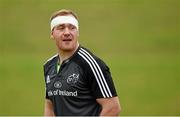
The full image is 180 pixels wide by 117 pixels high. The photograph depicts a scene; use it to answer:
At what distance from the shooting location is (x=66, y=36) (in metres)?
7.07

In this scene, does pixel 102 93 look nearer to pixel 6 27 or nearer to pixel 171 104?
pixel 171 104

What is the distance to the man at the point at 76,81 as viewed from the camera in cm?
689

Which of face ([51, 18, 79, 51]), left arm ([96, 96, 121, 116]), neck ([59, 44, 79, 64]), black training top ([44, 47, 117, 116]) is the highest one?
face ([51, 18, 79, 51])

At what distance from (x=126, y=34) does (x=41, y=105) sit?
32.7 ft

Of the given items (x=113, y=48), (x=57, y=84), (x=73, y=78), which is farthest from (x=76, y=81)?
(x=113, y=48)

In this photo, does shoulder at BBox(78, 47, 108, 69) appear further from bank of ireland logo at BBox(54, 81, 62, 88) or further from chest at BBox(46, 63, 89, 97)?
bank of ireland logo at BBox(54, 81, 62, 88)

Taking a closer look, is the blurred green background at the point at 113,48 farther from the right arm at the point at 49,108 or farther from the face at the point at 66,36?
the face at the point at 66,36

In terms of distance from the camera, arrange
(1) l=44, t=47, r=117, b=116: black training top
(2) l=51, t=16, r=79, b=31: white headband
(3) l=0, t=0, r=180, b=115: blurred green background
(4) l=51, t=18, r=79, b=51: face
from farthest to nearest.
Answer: (3) l=0, t=0, r=180, b=115: blurred green background < (2) l=51, t=16, r=79, b=31: white headband < (4) l=51, t=18, r=79, b=51: face < (1) l=44, t=47, r=117, b=116: black training top

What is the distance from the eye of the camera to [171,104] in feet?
53.8

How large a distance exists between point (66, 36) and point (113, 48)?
1692 cm

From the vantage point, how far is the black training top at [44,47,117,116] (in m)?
6.88

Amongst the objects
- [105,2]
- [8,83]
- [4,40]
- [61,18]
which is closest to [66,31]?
[61,18]

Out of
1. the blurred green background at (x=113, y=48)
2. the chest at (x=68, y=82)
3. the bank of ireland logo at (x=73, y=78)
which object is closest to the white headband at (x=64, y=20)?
the chest at (x=68, y=82)

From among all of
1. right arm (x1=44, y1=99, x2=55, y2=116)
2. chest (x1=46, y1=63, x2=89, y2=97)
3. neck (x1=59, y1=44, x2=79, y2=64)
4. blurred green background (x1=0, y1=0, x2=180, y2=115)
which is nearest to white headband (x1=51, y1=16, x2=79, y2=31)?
neck (x1=59, y1=44, x2=79, y2=64)
